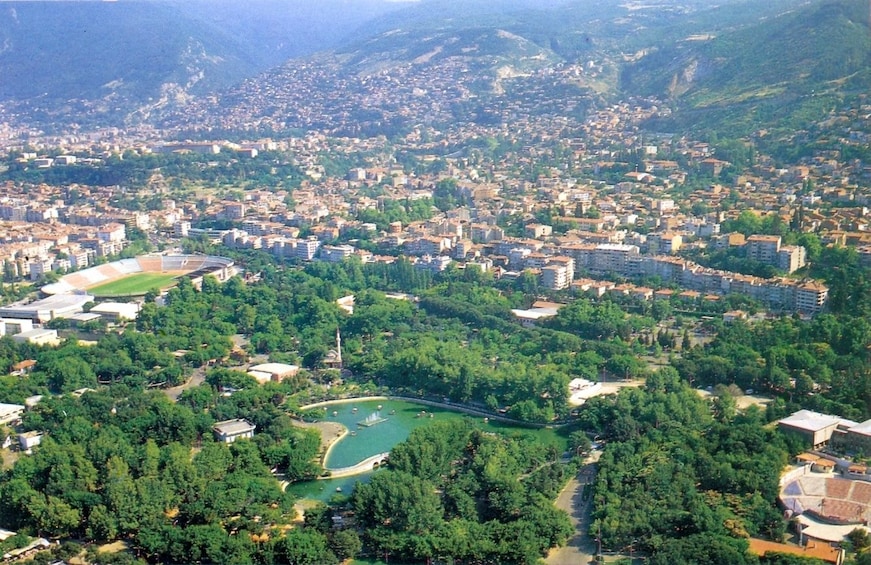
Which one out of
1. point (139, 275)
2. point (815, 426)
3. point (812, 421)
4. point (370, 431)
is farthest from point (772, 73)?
point (370, 431)

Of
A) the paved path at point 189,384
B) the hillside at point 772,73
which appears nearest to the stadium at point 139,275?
the paved path at point 189,384

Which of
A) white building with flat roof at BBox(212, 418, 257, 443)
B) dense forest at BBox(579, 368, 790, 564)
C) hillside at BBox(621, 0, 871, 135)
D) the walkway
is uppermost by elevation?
hillside at BBox(621, 0, 871, 135)

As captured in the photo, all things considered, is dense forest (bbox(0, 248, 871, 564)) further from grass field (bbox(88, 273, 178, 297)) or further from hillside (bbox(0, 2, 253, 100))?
hillside (bbox(0, 2, 253, 100))

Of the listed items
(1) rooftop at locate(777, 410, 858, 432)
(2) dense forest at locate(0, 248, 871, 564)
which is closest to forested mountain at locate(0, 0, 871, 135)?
(2) dense forest at locate(0, 248, 871, 564)

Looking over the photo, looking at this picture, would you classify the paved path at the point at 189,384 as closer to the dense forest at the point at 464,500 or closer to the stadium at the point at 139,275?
the dense forest at the point at 464,500

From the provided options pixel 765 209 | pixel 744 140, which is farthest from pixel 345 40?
pixel 765 209

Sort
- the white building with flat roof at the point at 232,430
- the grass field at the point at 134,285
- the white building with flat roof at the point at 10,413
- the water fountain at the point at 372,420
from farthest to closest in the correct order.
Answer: the grass field at the point at 134,285
the water fountain at the point at 372,420
the white building with flat roof at the point at 10,413
the white building with flat roof at the point at 232,430
